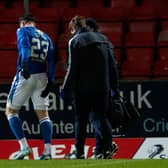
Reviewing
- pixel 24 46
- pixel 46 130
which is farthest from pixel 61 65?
pixel 24 46

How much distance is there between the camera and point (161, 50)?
470 inches

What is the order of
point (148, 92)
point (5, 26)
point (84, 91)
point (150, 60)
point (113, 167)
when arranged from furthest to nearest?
point (5, 26) < point (150, 60) < point (148, 92) < point (84, 91) < point (113, 167)

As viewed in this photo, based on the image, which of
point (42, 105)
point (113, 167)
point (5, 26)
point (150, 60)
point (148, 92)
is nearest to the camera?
point (113, 167)

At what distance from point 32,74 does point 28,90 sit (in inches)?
8.3

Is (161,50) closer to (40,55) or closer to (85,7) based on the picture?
(85,7)

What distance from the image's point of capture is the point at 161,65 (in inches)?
461

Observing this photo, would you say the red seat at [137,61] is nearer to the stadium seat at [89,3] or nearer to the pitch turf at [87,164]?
the stadium seat at [89,3]

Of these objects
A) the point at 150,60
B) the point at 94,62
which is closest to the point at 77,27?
the point at 94,62

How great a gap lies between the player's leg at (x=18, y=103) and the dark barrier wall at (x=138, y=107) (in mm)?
1219

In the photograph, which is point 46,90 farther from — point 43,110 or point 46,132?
point 46,132

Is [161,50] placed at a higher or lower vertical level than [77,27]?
lower

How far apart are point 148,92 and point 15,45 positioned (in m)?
2.28

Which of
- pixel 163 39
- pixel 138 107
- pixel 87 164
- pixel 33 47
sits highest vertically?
pixel 33 47

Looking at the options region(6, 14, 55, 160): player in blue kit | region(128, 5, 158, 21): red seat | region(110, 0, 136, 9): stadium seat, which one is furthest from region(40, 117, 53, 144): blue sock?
region(110, 0, 136, 9): stadium seat
